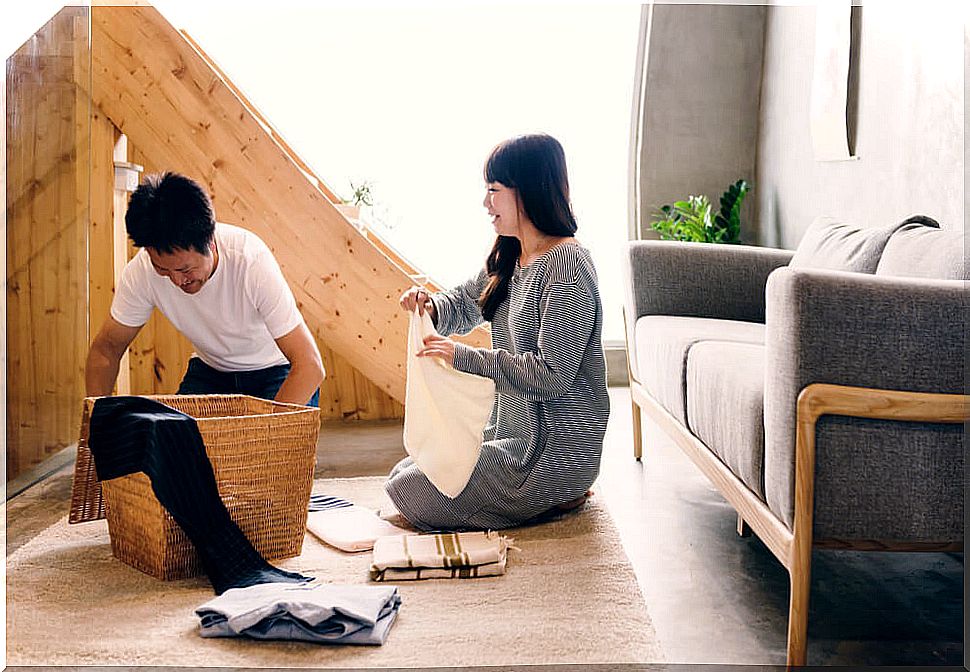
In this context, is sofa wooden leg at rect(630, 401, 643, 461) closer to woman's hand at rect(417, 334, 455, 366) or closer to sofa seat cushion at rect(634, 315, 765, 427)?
sofa seat cushion at rect(634, 315, 765, 427)

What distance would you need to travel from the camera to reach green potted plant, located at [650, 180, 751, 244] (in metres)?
4.79

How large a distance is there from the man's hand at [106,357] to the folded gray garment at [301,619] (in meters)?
1.08

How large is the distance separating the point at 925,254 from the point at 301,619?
1.57 meters

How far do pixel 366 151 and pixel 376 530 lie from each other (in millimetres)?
3648

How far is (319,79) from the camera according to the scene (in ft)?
19.3

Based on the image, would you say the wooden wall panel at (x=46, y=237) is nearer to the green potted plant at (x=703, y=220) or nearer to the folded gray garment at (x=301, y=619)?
the folded gray garment at (x=301, y=619)

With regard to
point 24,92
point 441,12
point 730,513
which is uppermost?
point 441,12

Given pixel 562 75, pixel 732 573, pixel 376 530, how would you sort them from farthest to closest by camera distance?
1. pixel 562 75
2. pixel 376 530
3. pixel 732 573

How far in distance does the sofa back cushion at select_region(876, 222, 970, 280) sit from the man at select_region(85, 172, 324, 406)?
152 cm

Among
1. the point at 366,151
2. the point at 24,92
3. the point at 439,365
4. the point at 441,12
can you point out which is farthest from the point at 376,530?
the point at 441,12

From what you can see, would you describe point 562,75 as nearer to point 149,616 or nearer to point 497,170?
point 497,170

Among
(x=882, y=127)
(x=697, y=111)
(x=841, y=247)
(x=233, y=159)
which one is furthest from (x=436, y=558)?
(x=697, y=111)

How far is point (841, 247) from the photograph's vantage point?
2.93 metres

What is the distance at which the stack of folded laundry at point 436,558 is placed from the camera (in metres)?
2.31
